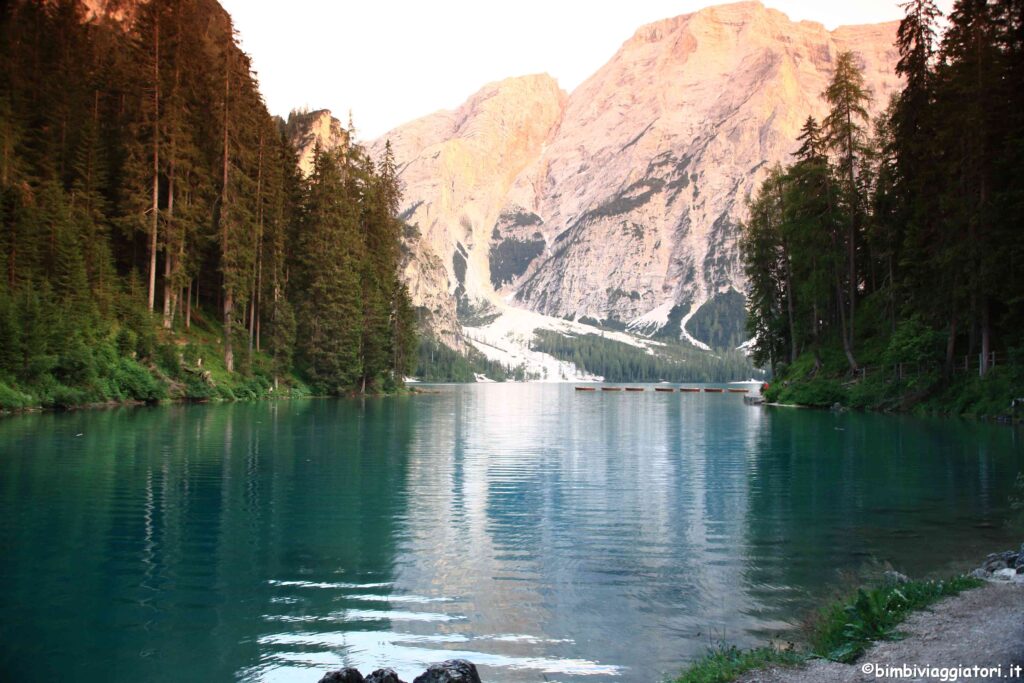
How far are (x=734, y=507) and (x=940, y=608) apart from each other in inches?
381

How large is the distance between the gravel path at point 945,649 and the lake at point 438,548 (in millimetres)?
1743

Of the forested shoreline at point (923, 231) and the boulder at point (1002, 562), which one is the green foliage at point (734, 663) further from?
the forested shoreline at point (923, 231)

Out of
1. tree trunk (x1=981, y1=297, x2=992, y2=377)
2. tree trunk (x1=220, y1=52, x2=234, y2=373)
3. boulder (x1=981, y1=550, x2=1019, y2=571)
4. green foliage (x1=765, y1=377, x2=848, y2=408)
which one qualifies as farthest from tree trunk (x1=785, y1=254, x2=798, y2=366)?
boulder (x1=981, y1=550, x2=1019, y2=571)

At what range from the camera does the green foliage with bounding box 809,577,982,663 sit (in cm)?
797

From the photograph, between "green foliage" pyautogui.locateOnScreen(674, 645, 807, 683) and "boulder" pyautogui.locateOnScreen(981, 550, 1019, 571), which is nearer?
"green foliage" pyautogui.locateOnScreen(674, 645, 807, 683)

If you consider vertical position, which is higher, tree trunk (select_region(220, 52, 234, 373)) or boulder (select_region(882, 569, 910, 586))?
tree trunk (select_region(220, 52, 234, 373))

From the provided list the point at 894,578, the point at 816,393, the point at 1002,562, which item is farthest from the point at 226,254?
the point at 1002,562

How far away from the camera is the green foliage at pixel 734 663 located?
7.30m

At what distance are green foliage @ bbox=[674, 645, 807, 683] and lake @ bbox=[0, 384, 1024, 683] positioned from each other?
0.64 m

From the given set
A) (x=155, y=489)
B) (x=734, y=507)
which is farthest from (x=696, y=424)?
(x=155, y=489)

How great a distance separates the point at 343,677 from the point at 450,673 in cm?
101

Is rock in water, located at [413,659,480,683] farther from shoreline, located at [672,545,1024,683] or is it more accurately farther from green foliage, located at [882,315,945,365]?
green foliage, located at [882,315,945,365]

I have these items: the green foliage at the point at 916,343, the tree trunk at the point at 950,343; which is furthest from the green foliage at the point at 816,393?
the tree trunk at the point at 950,343

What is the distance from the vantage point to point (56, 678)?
8.09 m
